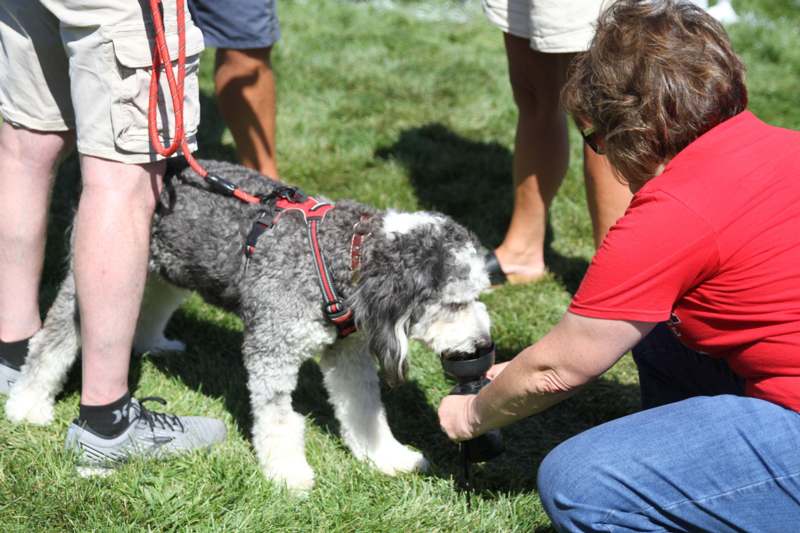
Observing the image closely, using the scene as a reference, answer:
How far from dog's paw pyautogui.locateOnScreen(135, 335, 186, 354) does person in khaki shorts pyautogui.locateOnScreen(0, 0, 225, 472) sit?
0.67m

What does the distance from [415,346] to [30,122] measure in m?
1.94

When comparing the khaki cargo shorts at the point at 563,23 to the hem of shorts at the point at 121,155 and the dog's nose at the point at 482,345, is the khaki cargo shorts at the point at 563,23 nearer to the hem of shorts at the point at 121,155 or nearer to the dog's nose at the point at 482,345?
the dog's nose at the point at 482,345

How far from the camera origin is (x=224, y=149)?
6461 millimetres

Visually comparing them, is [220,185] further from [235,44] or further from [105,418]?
[235,44]

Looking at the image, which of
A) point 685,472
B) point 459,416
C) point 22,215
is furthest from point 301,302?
point 685,472

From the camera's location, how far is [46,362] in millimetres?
3533

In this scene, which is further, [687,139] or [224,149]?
[224,149]

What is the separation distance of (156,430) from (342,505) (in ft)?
2.54

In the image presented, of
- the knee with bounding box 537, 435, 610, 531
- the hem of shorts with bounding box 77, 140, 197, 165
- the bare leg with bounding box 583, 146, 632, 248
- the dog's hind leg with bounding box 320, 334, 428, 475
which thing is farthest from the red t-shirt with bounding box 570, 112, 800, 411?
the bare leg with bounding box 583, 146, 632, 248

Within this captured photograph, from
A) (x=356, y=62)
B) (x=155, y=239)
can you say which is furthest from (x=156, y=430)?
(x=356, y=62)

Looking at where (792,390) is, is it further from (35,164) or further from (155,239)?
(35,164)

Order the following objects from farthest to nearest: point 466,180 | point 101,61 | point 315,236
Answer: point 466,180 → point 315,236 → point 101,61

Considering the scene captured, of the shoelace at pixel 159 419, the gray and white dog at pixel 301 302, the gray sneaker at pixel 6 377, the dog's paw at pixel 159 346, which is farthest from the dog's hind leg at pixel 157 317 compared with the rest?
the shoelace at pixel 159 419

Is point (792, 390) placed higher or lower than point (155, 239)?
higher
